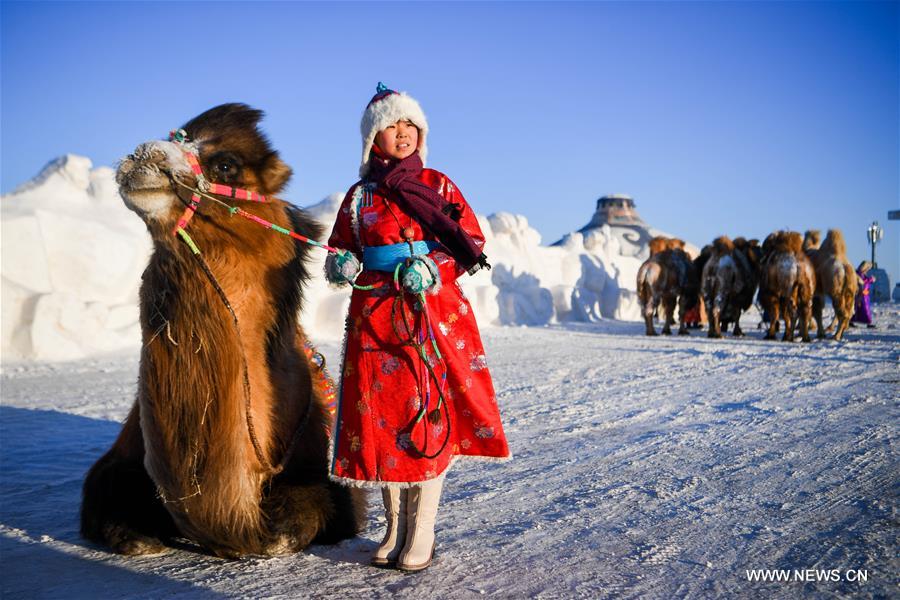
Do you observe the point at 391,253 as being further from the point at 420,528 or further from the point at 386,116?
the point at 420,528

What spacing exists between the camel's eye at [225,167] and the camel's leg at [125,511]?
3.97 feet

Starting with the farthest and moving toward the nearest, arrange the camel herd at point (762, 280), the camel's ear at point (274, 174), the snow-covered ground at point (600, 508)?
the camel herd at point (762, 280), the camel's ear at point (274, 174), the snow-covered ground at point (600, 508)

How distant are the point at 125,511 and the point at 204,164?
141 centimetres

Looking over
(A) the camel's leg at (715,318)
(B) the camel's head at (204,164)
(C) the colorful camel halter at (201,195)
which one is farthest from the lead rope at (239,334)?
(A) the camel's leg at (715,318)

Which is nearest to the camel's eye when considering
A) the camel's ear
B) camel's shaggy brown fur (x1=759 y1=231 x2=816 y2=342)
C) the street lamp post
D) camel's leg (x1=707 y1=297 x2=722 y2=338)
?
the camel's ear

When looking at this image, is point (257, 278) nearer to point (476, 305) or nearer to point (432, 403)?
point (432, 403)

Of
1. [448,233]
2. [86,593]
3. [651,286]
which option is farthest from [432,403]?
[651,286]

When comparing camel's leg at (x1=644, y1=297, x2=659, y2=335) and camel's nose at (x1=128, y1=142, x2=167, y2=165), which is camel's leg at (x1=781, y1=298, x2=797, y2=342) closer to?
camel's leg at (x1=644, y1=297, x2=659, y2=335)

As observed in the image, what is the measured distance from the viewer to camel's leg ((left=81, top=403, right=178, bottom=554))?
2.59m

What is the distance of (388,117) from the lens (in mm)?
2627

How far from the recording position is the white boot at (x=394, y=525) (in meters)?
2.55

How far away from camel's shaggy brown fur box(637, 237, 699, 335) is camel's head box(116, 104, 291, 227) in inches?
587

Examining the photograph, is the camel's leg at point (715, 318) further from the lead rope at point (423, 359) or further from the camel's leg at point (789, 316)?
the lead rope at point (423, 359)

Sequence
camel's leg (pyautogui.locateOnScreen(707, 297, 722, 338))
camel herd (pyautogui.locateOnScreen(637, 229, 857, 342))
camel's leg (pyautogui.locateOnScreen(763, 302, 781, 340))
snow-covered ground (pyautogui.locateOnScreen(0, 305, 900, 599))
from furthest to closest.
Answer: camel's leg (pyautogui.locateOnScreen(707, 297, 722, 338)) < camel's leg (pyautogui.locateOnScreen(763, 302, 781, 340)) < camel herd (pyautogui.locateOnScreen(637, 229, 857, 342)) < snow-covered ground (pyautogui.locateOnScreen(0, 305, 900, 599))
